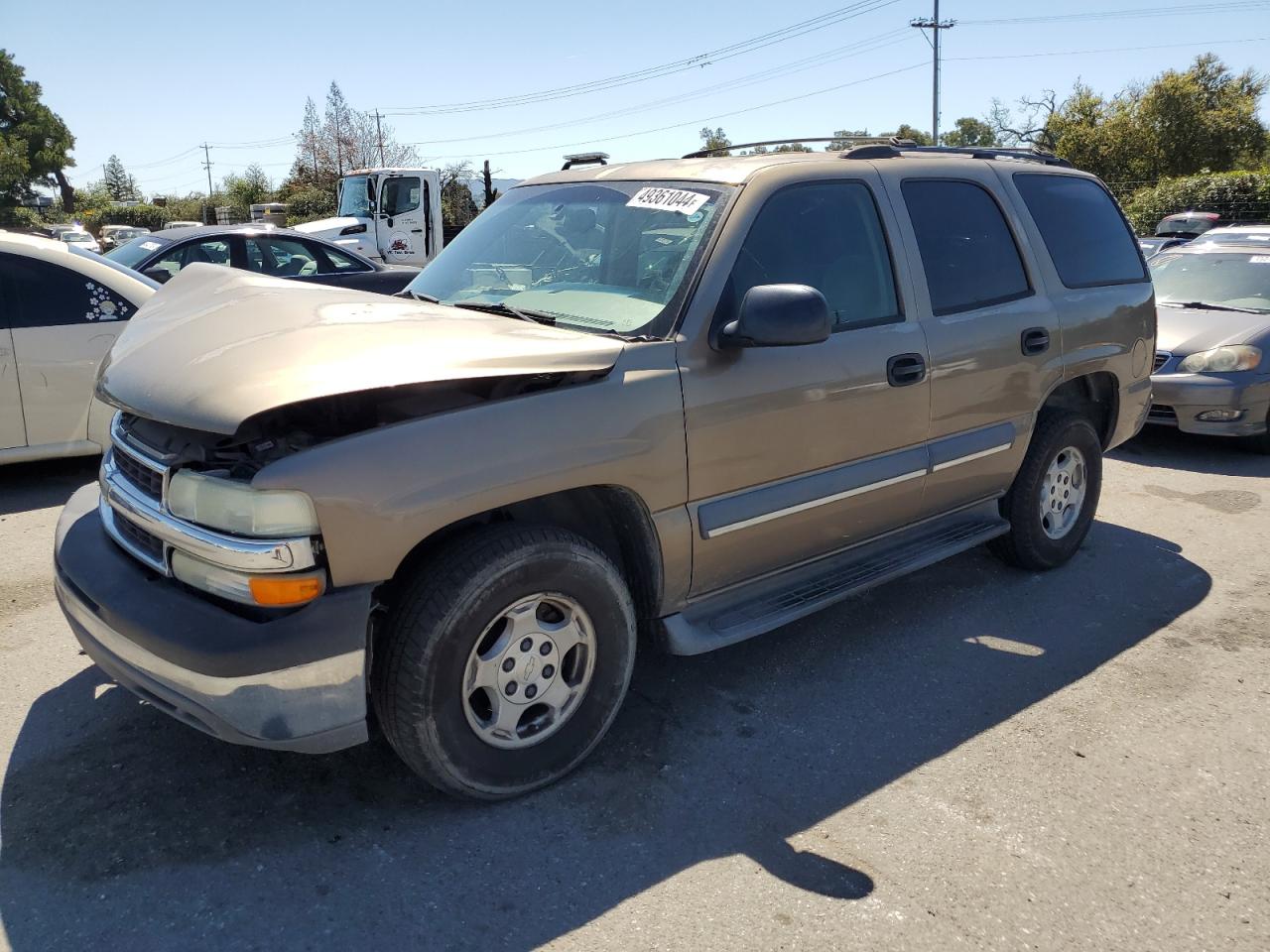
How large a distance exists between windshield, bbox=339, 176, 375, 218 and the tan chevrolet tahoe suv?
15.1 meters

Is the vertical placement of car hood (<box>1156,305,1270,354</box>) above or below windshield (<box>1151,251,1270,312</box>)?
below

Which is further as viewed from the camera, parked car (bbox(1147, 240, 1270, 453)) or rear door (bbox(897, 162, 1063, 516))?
parked car (bbox(1147, 240, 1270, 453))

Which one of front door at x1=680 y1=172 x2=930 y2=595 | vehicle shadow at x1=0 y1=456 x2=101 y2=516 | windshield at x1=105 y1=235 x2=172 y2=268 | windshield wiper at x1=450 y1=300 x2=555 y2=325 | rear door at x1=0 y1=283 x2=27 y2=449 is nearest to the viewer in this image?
front door at x1=680 y1=172 x2=930 y2=595

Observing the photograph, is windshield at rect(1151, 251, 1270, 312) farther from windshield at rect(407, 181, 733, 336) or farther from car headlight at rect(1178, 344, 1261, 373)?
windshield at rect(407, 181, 733, 336)

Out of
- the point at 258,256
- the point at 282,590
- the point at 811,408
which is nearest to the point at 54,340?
the point at 282,590

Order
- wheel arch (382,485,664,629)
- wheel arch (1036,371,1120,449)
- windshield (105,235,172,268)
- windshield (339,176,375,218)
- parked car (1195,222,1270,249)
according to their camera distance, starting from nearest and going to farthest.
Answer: wheel arch (382,485,664,629) → wheel arch (1036,371,1120,449) → parked car (1195,222,1270,249) → windshield (105,235,172,268) → windshield (339,176,375,218)

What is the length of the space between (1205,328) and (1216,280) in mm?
1070

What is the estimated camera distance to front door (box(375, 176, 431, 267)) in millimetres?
17891

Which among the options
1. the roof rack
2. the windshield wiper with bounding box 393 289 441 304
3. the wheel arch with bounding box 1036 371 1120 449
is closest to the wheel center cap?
the windshield wiper with bounding box 393 289 441 304

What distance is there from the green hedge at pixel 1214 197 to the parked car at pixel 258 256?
62.0 feet

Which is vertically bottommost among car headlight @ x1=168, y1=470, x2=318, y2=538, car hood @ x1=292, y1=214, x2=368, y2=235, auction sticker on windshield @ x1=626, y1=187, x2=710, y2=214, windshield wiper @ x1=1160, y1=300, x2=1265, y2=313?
car headlight @ x1=168, y1=470, x2=318, y2=538

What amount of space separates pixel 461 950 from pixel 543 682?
80cm

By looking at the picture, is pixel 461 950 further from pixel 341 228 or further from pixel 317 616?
pixel 341 228

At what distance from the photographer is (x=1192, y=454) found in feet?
24.7
